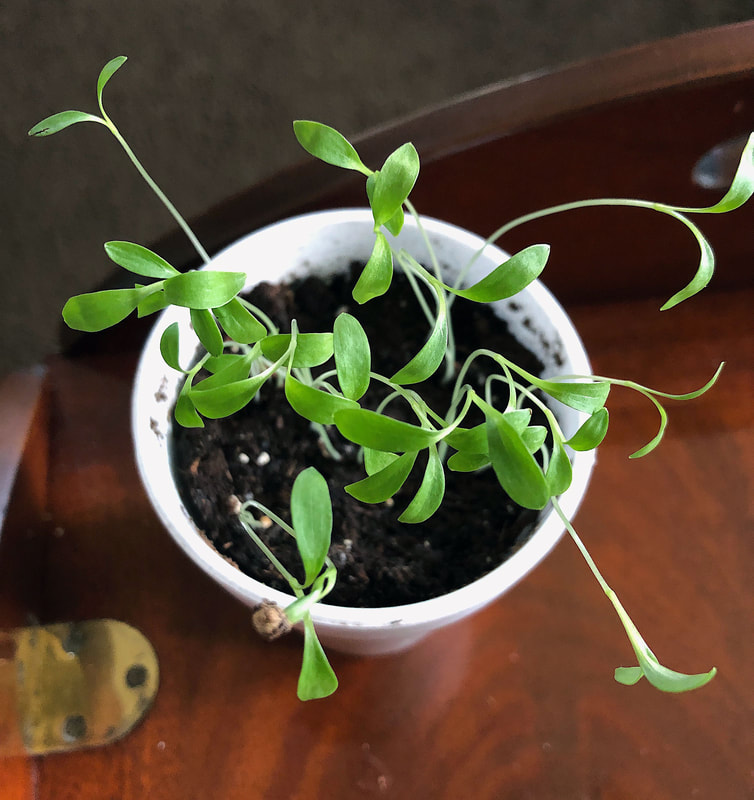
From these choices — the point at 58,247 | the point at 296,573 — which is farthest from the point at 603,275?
the point at 58,247

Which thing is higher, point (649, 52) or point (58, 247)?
point (649, 52)

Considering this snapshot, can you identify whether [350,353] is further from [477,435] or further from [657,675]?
[657,675]

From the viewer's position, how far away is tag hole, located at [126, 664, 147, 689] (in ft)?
1.70

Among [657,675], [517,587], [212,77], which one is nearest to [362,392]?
[657,675]

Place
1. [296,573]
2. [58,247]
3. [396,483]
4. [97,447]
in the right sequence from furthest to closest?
[58,247], [97,447], [296,573], [396,483]

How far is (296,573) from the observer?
1.48 feet

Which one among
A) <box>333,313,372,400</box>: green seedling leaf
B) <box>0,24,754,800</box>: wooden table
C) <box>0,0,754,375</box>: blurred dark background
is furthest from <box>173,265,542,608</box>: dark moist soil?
<box>0,0,754,375</box>: blurred dark background

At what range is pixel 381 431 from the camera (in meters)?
0.28

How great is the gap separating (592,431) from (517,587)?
268 millimetres

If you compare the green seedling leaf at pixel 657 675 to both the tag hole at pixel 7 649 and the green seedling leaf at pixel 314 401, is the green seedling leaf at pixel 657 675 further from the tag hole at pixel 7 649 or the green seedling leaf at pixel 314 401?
the tag hole at pixel 7 649

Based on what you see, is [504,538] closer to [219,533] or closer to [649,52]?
[219,533]

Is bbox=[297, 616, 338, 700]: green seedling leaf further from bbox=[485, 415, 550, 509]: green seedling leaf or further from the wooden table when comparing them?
the wooden table

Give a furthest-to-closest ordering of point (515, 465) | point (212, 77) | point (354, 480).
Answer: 1. point (212, 77)
2. point (354, 480)
3. point (515, 465)

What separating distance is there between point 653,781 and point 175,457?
373 millimetres
